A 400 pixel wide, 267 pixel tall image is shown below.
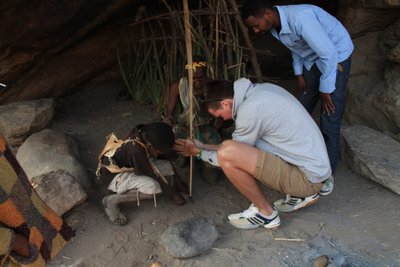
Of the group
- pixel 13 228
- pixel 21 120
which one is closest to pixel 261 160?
pixel 13 228

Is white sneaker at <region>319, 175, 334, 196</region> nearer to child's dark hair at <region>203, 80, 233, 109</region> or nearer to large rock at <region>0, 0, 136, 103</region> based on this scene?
child's dark hair at <region>203, 80, 233, 109</region>

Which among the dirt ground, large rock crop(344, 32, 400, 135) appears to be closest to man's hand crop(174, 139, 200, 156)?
the dirt ground

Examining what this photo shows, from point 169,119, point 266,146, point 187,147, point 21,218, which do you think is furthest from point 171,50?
point 21,218

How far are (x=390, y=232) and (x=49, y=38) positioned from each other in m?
2.62

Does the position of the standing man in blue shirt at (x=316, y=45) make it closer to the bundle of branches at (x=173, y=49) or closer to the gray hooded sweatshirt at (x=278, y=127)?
the gray hooded sweatshirt at (x=278, y=127)

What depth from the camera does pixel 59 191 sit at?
2811 mm

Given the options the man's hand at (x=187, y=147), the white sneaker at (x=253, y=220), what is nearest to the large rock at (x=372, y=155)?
the white sneaker at (x=253, y=220)

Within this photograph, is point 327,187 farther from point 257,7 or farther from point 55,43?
point 55,43

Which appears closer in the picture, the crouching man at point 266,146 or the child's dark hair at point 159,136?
the crouching man at point 266,146

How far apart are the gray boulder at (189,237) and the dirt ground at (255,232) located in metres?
0.05

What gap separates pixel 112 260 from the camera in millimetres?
2547

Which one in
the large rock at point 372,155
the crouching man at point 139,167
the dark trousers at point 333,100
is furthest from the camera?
the large rock at point 372,155

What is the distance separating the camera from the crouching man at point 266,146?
2447 millimetres

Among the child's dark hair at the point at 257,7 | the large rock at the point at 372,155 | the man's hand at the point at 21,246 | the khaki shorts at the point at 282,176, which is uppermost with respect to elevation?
the child's dark hair at the point at 257,7
